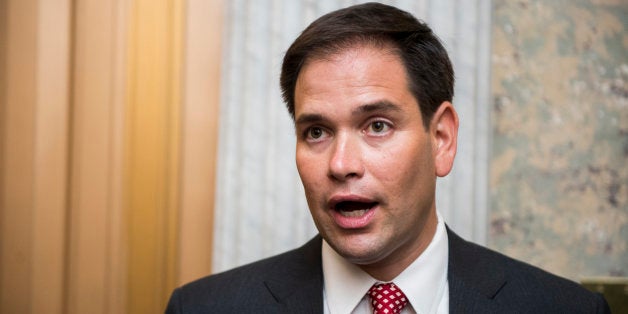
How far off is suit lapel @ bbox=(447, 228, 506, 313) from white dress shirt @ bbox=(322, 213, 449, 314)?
0.04 meters

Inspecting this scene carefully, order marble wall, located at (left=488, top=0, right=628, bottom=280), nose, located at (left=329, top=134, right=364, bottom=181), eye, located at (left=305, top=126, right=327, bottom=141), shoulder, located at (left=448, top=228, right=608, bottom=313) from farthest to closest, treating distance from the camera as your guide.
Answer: marble wall, located at (left=488, top=0, right=628, bottom=280) < shoulder, located at (left=448, top=228, right=608, bottom=313) < eye, located at (left=305, top=126, right=327, bottom=141) < nose, located at (left=329, top=134, right=364, bottom=181)

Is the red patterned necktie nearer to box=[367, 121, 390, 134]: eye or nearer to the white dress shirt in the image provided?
the white dress shirt

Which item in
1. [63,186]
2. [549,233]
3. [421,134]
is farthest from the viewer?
[549,233]

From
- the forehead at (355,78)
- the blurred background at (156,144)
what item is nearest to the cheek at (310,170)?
the forehead at (355,78)

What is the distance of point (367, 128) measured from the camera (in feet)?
5.09

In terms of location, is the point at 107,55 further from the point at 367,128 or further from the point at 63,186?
the point at 367,128

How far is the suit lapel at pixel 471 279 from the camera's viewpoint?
165cm

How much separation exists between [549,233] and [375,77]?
1.48m

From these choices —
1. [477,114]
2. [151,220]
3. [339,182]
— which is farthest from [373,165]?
[151,220]

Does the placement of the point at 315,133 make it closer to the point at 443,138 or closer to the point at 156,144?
the point at 443,138

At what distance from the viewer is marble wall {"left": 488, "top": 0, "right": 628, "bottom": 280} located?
8.86ft

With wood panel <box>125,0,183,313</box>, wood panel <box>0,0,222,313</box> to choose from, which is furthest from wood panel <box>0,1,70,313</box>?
wood panel <box>125,0,183,313</box>

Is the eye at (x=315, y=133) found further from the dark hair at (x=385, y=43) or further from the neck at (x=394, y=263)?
the neck at (x=394, y=263)

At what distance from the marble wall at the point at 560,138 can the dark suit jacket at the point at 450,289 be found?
92cm
